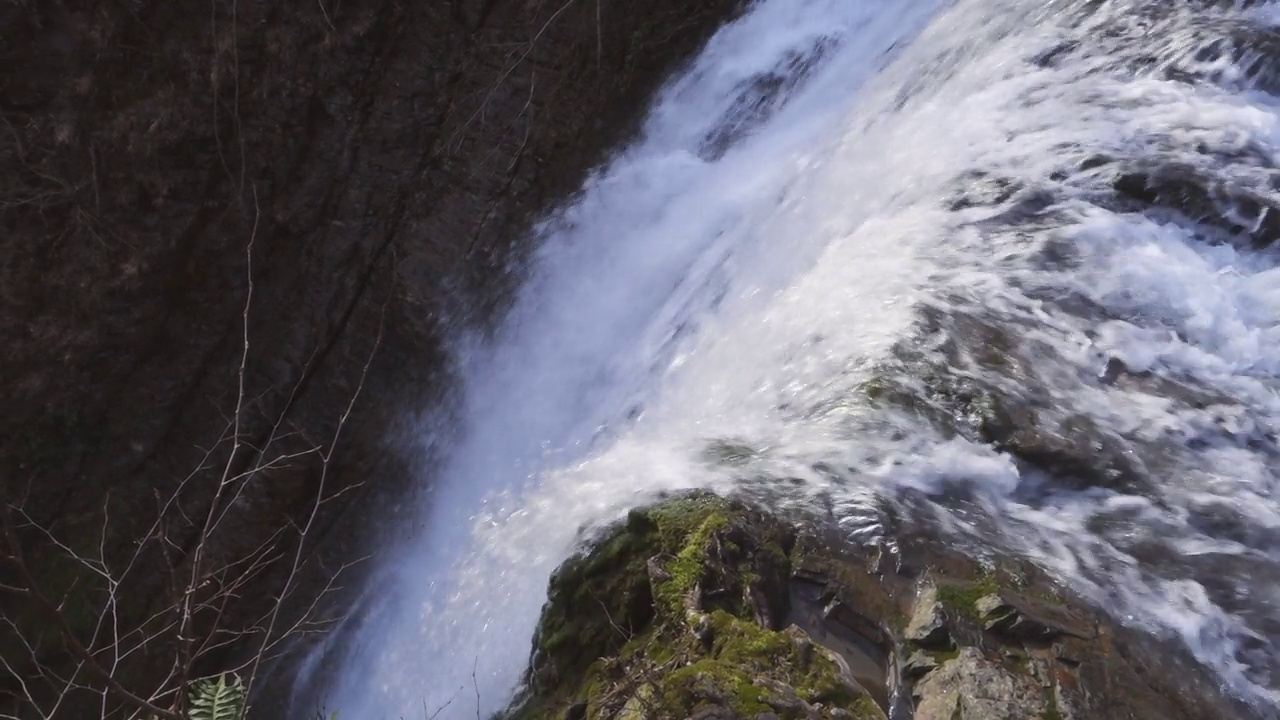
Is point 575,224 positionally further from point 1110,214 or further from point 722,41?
point 1110,214

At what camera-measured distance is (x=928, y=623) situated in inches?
141

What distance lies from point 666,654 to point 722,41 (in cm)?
524

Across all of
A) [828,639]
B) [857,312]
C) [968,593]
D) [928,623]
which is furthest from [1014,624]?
[857,312]

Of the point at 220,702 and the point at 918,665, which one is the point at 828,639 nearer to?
the point at 918,665

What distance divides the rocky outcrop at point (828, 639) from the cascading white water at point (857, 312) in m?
0.22

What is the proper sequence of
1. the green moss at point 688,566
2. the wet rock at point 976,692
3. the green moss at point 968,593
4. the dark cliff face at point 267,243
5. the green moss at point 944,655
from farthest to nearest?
1. the dark cliff face at point 267,243
2. the green moss at point 688,566
3. the green moss at point 968,593
4. the green moss at point 944,655
5. the wet rock at point 976,692

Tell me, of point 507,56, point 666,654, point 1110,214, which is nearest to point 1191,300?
point 1110,214

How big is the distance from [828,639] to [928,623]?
39 centimetres

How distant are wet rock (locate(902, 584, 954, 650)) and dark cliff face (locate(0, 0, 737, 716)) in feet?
14.2

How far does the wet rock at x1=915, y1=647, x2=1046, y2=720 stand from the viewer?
3.23 meters

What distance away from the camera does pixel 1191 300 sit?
4750 millimetres

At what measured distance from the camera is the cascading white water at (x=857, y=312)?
4180 millimetres

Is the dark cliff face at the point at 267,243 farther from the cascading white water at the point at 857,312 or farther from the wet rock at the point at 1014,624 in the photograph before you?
the wet rock at the point at 1014,624

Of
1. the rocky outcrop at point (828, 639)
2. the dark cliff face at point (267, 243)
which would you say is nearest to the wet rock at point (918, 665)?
the rocky outcrop at point (828, 639)
